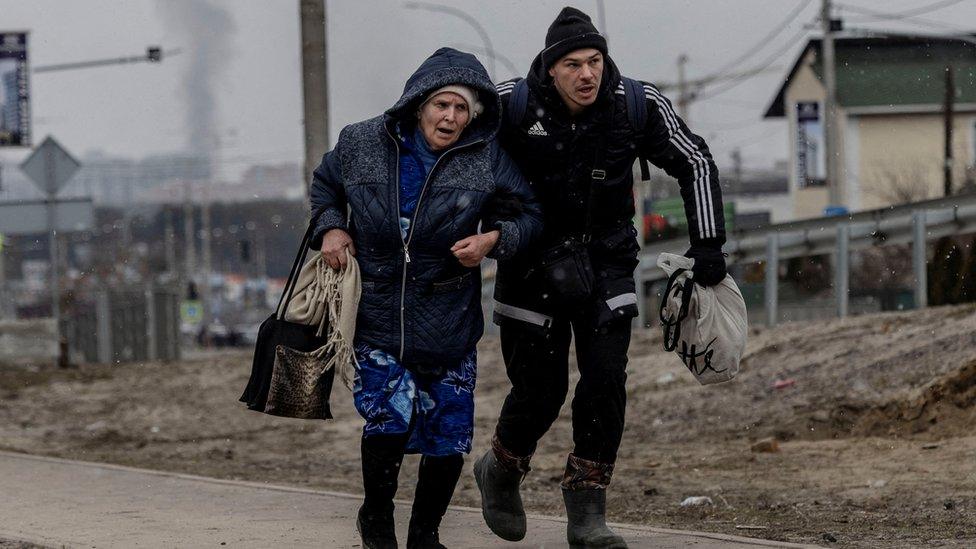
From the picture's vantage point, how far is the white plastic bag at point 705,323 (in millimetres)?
5785

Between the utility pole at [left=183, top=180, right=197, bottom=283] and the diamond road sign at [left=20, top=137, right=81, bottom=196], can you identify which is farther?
the utility pole at [left=183, top=180, right=197, bottom=283]

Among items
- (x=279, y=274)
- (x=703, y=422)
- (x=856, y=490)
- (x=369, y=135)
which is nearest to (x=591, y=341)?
(x=369, y=135)

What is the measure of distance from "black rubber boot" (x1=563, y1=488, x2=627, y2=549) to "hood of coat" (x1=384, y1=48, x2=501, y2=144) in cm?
127

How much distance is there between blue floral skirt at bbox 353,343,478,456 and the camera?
17.5ft

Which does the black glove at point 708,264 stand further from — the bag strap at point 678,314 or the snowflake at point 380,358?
the snowflake at point 380,358

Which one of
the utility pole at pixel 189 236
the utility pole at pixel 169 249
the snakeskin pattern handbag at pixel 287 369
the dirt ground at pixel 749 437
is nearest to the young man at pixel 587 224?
the snakeskin pattern handbag at pixel 287 369

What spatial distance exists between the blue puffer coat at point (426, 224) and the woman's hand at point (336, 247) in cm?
3

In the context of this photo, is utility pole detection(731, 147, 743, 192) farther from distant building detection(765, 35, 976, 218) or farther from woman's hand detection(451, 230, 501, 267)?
woman's hand detection(451, 230, 501, 267)

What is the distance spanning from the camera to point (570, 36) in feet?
Result: 18.1

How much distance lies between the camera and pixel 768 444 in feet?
31.5

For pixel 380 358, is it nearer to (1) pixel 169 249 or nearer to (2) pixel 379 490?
(2) pixel 379 490

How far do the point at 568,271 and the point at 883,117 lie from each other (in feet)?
178

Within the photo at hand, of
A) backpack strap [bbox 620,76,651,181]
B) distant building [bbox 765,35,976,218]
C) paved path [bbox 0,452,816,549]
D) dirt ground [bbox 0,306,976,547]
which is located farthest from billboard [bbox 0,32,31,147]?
backpack strap [bbox 620,76,651,181]

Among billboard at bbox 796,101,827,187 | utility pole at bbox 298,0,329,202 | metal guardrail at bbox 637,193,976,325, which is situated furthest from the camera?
billboard at bbox 796,101,827,187
